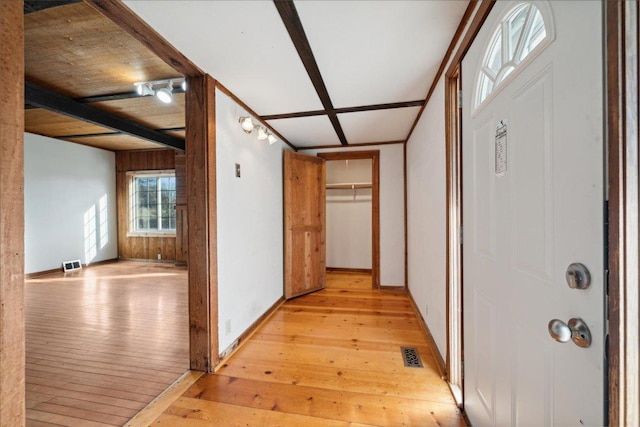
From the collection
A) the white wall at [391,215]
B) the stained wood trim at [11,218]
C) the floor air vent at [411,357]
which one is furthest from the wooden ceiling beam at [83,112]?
the floor air vent at [411,357]

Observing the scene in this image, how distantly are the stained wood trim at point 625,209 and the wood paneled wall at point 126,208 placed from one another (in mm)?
7113


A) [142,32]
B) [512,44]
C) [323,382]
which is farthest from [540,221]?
[142,32]

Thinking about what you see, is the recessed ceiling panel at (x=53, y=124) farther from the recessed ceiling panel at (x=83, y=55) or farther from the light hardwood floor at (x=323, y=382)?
the light hardwood floor at (x=323, y=382)

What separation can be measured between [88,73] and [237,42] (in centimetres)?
191

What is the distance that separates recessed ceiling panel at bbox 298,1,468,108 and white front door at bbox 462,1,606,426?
0.30 metres

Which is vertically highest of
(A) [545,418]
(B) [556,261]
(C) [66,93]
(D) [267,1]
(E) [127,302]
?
(C) [66,93]

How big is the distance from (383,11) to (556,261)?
1420mm

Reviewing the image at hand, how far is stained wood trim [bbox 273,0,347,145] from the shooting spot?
1.32 m

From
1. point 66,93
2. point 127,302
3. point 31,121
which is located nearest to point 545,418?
point 127,302

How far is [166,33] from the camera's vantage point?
1.50 m

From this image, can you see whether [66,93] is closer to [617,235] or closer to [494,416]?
[617,235]

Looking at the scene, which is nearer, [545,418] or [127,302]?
[545,418]

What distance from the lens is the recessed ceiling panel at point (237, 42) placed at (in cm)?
132

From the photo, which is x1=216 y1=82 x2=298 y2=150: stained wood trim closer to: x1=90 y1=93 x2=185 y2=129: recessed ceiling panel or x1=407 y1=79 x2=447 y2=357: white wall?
x1=90 y1=93 x2=185 y2=129: recessed ceiling panel
